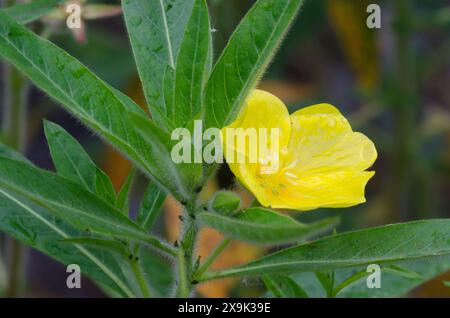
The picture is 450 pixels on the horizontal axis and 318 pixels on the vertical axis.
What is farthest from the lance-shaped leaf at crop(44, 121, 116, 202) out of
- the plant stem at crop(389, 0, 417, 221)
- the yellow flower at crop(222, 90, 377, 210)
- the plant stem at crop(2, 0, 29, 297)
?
the plant stem at crop(389, 0, 417, 221)

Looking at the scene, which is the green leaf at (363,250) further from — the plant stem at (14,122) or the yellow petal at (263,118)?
the plant stem at (14,122)

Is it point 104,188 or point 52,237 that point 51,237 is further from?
point 104,188

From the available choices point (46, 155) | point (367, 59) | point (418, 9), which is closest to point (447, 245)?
point (367, 59)

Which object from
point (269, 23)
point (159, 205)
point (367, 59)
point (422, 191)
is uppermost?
point (367, 59)

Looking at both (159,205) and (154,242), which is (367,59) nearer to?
(159,205)

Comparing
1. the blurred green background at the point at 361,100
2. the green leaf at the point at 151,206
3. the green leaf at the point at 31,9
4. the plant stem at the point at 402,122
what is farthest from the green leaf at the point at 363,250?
the plant stem at the point at 402,122

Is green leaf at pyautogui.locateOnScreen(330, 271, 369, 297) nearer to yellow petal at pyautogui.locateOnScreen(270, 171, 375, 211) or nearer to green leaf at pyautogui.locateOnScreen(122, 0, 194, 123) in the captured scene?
yellow petal at pyautogui.locateOnScreen(270, 171, 375, 211)
